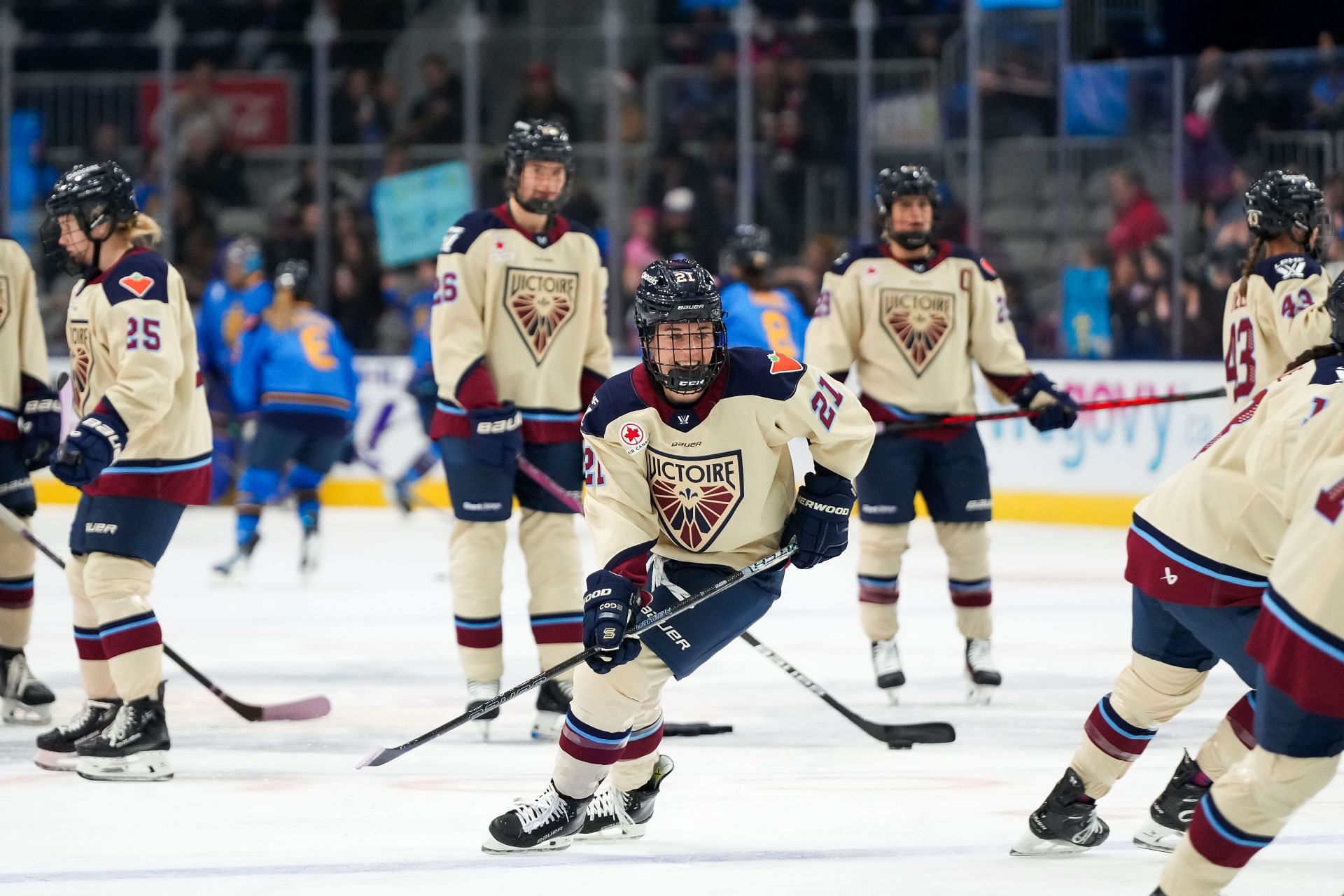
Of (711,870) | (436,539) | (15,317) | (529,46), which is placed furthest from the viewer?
(529,46)

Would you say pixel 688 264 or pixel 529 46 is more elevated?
pixel 529 46

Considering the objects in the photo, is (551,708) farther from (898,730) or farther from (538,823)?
(538,823)

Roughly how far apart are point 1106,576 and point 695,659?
4.23m

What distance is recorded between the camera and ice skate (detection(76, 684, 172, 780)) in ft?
12.3

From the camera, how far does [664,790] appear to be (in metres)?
3.70

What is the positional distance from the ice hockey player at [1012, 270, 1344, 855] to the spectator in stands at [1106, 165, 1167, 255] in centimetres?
578

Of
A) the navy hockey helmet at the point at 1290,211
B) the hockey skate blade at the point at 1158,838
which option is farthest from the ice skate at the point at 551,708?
the navy hockey helmet at the point at 1290,211

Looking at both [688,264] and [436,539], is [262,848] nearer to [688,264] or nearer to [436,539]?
[688,264]

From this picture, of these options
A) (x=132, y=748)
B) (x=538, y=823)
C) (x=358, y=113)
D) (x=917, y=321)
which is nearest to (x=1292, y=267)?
(x=917, y=321)

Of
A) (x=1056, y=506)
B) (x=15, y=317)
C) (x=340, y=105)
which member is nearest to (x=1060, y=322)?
(x=1056, y=506)

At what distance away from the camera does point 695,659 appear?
3094 mm

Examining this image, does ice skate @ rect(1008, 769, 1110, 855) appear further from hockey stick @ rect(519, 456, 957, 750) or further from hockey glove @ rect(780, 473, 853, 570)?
hockey stick @ rect(519, 456, 957, 750)

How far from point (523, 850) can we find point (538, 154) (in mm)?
1794

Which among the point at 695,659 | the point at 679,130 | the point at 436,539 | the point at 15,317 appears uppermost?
the point at 679,130
